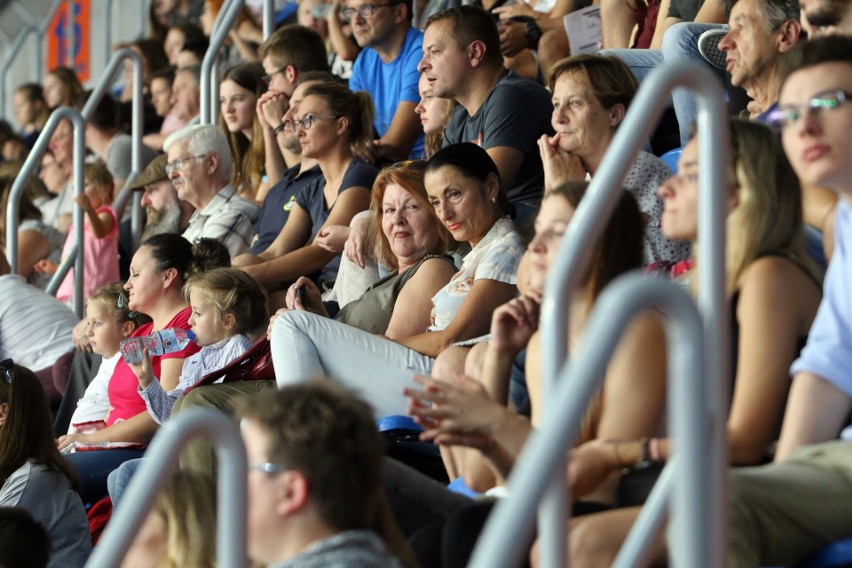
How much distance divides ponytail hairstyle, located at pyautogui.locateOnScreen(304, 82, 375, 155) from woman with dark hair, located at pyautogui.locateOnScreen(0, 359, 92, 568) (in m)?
1.71

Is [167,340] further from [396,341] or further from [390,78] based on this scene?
[390,78]

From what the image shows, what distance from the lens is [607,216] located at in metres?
2.02

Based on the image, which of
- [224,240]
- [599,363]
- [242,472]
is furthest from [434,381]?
[224,240]

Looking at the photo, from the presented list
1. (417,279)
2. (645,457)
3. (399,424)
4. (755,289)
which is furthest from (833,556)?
(417,279)

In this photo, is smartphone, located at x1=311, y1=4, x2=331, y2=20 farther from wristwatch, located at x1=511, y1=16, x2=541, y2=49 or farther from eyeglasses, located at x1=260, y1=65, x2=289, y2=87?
wristwatch, located at x1=511, y1=16, x2=541, y2=49

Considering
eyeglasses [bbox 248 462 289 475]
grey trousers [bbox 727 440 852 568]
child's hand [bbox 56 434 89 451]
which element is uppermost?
eyeglasses [bbox 248 462 289 475]

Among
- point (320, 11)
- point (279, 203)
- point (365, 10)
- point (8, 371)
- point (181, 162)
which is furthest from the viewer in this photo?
point (320, 11)

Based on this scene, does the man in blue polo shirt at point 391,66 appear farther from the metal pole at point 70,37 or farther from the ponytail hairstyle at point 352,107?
the metal pole at point 70,37

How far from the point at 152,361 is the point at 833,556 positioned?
3.20m

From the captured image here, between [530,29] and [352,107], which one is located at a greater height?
[530,29]

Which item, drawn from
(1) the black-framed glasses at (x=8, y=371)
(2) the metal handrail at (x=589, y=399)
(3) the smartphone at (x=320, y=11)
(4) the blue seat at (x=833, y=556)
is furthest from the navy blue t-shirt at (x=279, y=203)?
(2) the metal handrail at (x=589, y=399)

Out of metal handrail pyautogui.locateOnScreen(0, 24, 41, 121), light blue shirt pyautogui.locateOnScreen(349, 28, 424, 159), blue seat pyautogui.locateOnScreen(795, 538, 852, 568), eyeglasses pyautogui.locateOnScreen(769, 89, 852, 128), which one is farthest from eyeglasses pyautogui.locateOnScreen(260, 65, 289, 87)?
metal handrail pyautogui.locateOnScreen(0, 24, 41, 121)

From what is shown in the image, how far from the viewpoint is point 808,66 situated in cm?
258

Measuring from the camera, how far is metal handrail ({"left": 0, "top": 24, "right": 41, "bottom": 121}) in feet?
36.7
